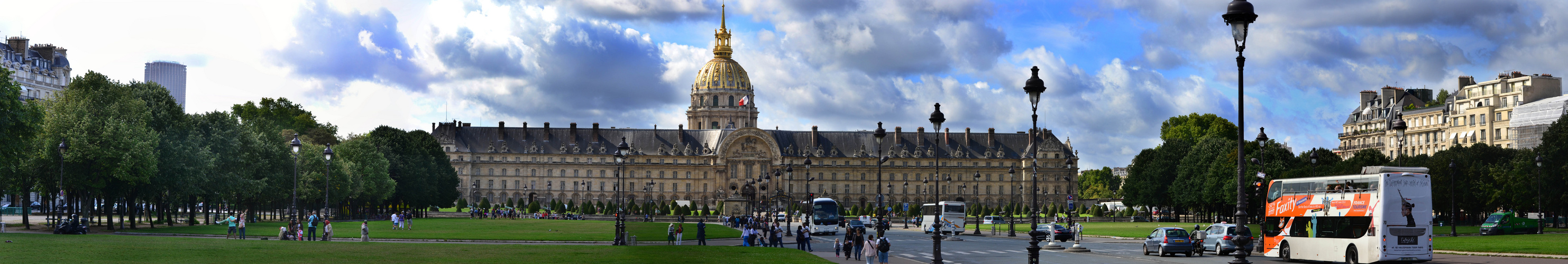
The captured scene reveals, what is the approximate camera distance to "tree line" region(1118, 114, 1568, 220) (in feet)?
221

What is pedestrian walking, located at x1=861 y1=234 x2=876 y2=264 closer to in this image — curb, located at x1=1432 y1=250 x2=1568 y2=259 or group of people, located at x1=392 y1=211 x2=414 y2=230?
curb, located at x1=1432 y1=250 x2=1568 y2=259

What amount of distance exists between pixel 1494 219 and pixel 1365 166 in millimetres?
8954

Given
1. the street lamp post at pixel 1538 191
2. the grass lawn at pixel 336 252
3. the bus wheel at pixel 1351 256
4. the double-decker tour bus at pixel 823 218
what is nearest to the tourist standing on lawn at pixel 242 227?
the grass lawn at pixel 336 252

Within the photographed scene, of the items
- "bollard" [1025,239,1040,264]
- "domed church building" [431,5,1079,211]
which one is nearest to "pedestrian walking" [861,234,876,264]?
"bollard" [1025,239,1040,264]

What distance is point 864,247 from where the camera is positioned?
3659 centimetres

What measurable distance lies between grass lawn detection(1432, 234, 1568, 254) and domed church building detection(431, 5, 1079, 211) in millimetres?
104184

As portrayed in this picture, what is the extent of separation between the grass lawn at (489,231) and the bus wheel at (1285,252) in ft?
89.6

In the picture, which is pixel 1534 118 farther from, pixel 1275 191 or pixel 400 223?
pixel 400 223

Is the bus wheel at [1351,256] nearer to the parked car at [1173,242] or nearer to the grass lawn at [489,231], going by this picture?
the parked car at [1173,242]

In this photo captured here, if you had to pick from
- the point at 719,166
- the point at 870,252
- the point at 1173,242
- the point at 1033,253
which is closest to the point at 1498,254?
the point at 1173,242

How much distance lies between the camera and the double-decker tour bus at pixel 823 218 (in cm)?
7238

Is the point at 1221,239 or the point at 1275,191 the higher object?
the point at 1275,191

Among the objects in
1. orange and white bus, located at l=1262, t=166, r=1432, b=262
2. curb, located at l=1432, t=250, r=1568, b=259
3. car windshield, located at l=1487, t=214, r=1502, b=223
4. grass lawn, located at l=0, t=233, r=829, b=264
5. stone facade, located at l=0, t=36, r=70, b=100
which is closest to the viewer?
grass lawn, located at l=0, t=233, r=829, b=264

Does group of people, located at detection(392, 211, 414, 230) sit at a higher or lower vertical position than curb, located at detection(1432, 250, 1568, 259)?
higher
